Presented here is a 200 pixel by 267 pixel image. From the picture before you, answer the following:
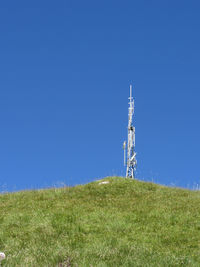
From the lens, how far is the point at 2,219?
19297mm

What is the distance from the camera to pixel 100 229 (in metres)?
17.2

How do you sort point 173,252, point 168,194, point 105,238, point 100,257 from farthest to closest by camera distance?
point 168,194, point 105,238, point 173,252, point 100,257

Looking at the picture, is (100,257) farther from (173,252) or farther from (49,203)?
(49,203)

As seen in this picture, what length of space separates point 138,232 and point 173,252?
2.63 metres

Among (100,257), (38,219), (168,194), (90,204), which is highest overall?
(168,194)

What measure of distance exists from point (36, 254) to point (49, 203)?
28.2 feet

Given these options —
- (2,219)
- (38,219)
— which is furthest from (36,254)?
(2,219)

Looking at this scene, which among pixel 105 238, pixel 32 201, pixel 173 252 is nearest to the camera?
pixel 173 252

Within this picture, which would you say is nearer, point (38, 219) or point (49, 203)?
point (38, 219)

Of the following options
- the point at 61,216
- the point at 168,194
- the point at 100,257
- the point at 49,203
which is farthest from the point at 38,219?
the point at 168,194

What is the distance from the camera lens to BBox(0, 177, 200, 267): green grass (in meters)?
13.3

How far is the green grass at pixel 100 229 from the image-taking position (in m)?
13.3

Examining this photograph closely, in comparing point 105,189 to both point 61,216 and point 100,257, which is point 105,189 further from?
point 100,257

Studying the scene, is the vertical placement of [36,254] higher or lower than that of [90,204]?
lower
